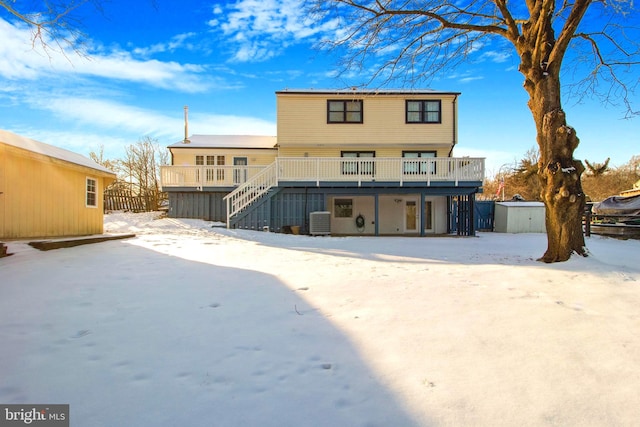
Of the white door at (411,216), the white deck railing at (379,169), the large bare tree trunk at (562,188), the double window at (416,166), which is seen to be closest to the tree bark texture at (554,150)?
the large bare tree trunk at (562,188)

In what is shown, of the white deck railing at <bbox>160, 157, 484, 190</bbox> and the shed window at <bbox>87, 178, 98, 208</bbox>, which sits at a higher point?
the white deck railing at <bbox>160, 157, 484, 190</bbox>

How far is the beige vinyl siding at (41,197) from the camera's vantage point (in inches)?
371

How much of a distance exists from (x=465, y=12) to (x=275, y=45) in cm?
583

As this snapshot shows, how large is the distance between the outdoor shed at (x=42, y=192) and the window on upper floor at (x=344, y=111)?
37.7 ft

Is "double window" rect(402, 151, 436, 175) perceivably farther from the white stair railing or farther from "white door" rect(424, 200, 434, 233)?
→ the white stair railing

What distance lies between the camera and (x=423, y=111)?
19.3m

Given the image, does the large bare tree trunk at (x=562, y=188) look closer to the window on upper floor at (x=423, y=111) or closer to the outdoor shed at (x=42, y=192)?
the window on upper floor at (x=423, y=111)

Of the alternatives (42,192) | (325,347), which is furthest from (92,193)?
(325,347)

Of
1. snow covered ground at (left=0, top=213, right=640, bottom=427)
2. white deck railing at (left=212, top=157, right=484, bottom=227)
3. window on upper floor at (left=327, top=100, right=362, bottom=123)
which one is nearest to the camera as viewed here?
snow covered ground at (left=0, top=213, right=640, bottom=427)

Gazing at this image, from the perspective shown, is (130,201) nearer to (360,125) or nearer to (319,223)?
(319,223)

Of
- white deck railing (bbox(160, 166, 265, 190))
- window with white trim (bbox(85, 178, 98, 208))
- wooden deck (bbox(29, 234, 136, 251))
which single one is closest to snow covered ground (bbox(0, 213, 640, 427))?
wooden deck (bbox(29, 234, 136, 251))

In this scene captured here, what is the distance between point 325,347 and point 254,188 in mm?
13384

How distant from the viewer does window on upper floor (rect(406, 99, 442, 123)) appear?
19.2m

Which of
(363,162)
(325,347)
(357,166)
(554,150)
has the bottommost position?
(325,347)
